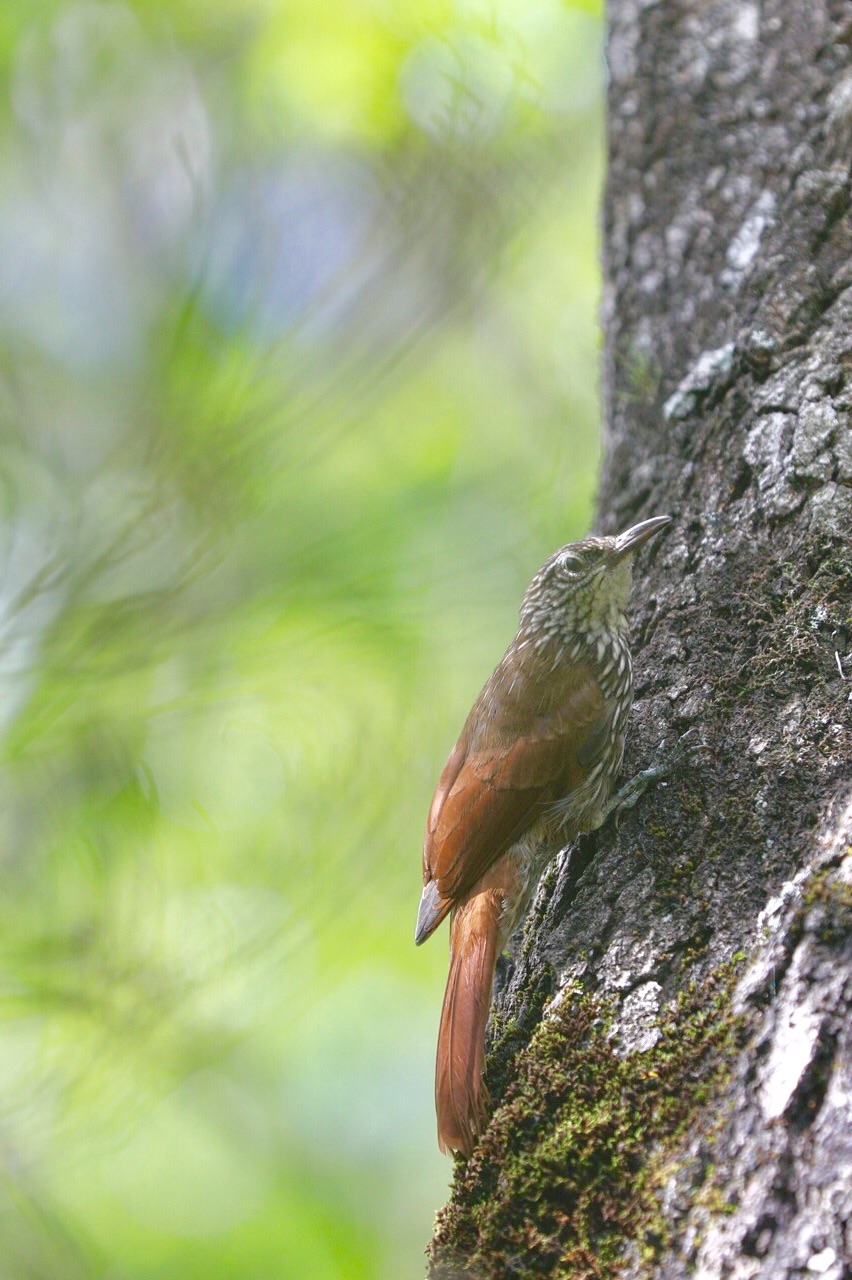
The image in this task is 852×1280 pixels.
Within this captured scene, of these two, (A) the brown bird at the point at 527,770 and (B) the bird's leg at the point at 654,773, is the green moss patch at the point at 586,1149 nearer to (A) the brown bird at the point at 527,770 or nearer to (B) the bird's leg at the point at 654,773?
(A) the brown bird at the point at 527,770

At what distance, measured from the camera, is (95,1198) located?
3.70m

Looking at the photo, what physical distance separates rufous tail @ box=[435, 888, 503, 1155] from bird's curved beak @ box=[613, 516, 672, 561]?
2.92 ft

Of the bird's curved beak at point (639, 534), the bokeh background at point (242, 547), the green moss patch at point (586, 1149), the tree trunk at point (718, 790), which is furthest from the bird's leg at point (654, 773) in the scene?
the bokeh background at point (242, 547)

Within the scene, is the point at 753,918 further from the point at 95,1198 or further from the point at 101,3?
the point at 101,3

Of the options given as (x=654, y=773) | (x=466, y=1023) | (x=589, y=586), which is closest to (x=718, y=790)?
(x=654, y=773)

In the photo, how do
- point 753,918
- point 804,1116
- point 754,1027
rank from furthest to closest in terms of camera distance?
point 753,918
point 754,1027
point 804,1116

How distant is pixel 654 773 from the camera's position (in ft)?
6.81

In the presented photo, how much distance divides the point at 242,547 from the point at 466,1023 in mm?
2011

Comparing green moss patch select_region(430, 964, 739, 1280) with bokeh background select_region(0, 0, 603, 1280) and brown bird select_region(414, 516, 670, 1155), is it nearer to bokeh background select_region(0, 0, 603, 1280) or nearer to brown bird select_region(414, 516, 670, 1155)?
brown bird select_region(414, 516, 670, 1155)

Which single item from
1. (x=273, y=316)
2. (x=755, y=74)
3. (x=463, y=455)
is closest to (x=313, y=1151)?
(x=463, y=455)

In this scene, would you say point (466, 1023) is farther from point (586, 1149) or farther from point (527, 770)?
point (527, 770)

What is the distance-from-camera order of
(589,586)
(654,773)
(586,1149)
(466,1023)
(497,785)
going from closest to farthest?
(586,1149)
(466,1023)
(654,773)
(497,785)
(589,586)

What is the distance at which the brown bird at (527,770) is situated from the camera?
221 cm

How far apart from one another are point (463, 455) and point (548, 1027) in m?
3.04
